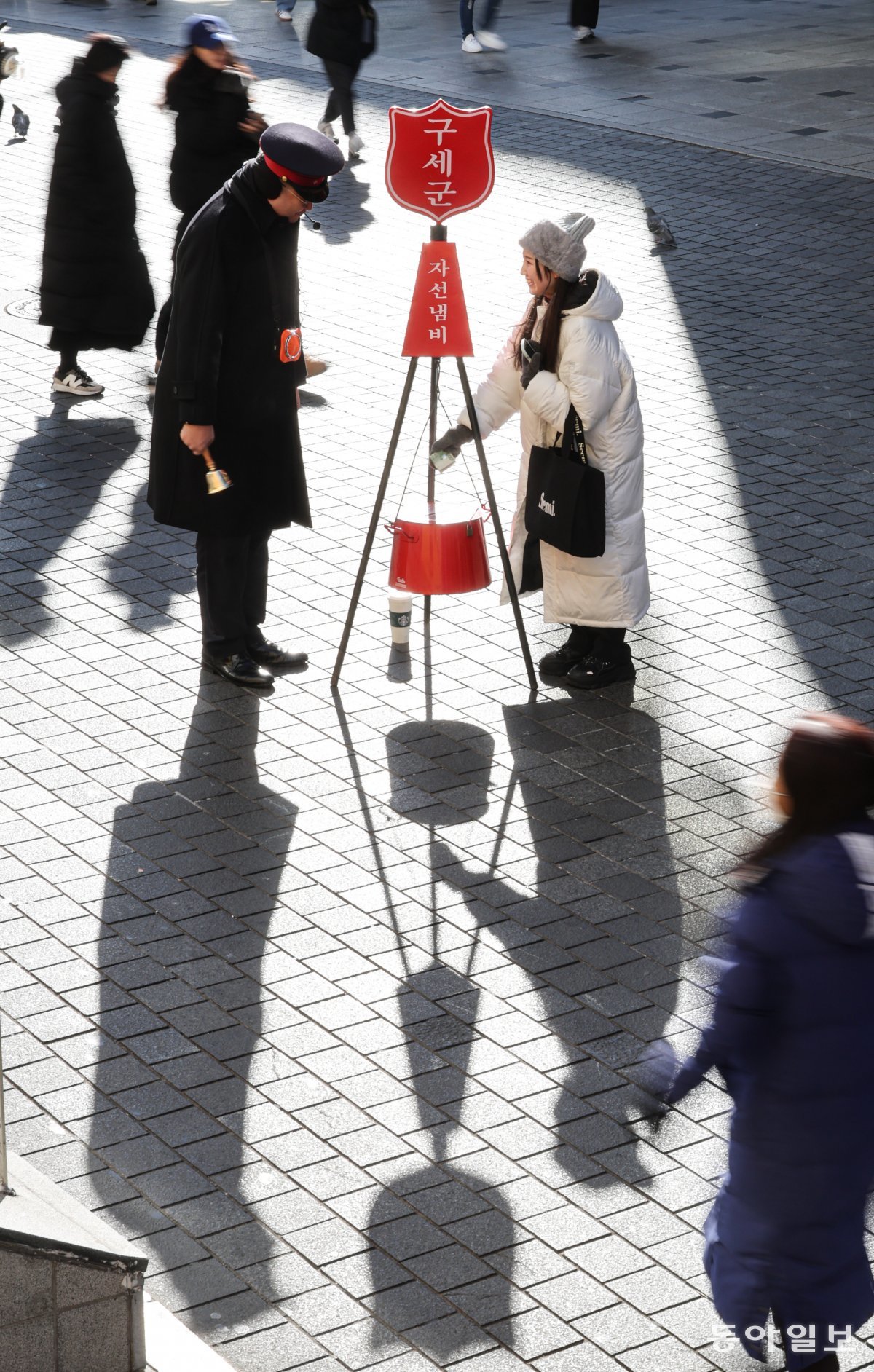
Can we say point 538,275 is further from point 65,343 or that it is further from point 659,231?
point 659,231

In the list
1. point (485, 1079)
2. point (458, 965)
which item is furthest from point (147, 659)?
point (485, 1079)

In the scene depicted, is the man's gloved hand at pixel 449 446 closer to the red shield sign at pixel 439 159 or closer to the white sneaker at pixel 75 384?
the red shield sign at pixel 439 159

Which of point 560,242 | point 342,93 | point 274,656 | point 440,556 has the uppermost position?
point 560,242

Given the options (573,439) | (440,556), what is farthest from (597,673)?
(573,439)

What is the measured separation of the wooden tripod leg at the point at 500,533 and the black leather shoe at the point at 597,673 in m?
0.16

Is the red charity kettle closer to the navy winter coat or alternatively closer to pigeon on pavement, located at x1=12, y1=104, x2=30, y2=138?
the navy winter coat

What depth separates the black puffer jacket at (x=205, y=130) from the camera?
8.75 meters

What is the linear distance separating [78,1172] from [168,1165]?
22 cm

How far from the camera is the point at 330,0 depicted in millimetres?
15219

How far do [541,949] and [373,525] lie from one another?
82.2 inches

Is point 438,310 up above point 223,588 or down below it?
above

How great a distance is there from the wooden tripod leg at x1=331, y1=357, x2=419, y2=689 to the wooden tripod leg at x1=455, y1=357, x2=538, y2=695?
0.70 feet

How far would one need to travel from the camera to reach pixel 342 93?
15266mm

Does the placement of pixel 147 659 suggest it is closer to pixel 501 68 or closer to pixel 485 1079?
pixel 485 1079
